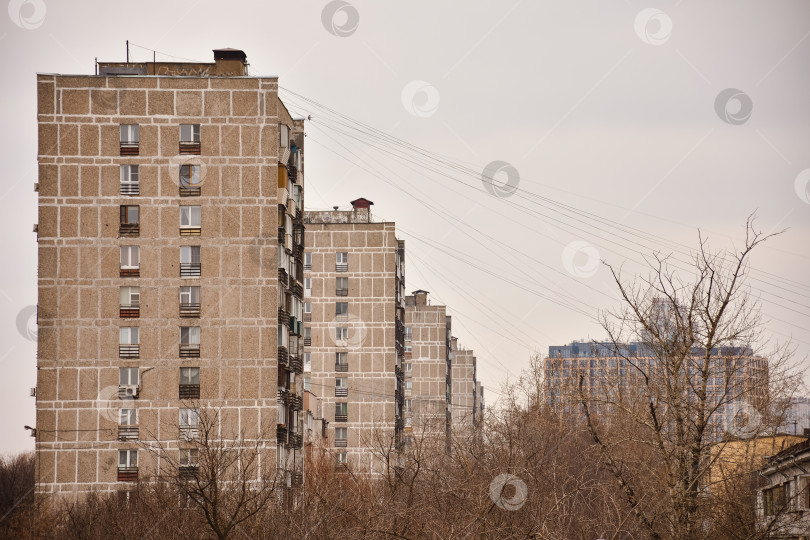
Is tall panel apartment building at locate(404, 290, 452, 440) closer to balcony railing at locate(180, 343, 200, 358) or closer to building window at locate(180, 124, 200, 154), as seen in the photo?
balcony railing at locate(180, 343, 200, 358)

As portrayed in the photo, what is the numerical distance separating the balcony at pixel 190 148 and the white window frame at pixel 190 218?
2675mm

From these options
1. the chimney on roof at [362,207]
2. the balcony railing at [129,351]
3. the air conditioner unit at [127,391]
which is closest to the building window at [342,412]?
the chimney on roof at [362,207]

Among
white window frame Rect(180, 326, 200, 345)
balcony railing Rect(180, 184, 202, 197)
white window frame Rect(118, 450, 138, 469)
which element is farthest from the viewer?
balcony railing Rect(180, 184, 202, 197)

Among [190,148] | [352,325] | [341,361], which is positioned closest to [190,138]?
[190,148]

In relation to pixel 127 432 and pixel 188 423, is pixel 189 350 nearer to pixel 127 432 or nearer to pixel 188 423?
pixel 188 423

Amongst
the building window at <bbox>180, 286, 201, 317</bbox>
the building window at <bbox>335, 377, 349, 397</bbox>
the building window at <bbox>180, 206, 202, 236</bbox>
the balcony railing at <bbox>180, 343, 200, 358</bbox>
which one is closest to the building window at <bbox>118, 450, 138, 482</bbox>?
the balcony railing at <bbox>180, 343, 200, 358</bbox>

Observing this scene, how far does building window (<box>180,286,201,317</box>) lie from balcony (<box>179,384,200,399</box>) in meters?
3.41

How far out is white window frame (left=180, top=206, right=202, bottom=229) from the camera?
56.7 metres

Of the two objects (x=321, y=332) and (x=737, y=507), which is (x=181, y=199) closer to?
(x=737, y=507)

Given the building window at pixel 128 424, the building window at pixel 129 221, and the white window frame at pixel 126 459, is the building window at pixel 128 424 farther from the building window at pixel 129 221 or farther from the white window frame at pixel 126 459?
the building window at pixel 129 221

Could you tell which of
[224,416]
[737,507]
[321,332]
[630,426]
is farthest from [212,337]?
[321,332]

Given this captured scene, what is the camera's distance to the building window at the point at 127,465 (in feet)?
182

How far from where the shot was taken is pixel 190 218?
56.8 metres

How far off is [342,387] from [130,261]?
139 feet
